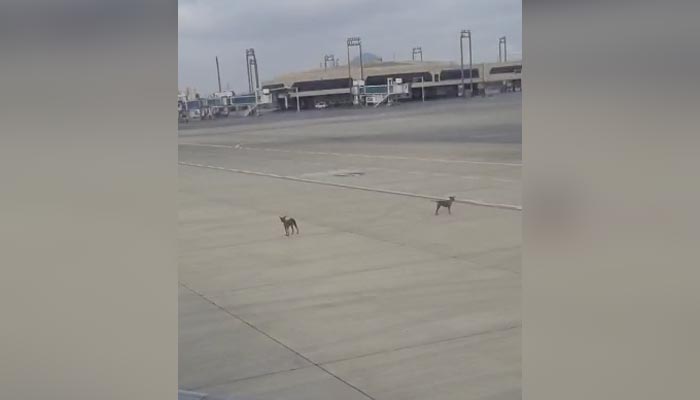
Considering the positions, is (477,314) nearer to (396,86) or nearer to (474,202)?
(474,202)

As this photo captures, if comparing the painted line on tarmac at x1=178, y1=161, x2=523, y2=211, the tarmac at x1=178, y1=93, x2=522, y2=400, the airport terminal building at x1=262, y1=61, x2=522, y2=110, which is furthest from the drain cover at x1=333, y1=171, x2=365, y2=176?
the airport terminal building at x1=262, y1=61, x2=522, y2=110

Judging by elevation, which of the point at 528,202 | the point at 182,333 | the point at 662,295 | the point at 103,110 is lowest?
the point at 182,333

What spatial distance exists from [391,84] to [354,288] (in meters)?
75.9

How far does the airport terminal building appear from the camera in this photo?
8371 centimetres

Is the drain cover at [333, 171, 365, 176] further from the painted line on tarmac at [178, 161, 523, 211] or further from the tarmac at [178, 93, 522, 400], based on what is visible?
the painted line on tarmac at [178, 161, 523, 211]

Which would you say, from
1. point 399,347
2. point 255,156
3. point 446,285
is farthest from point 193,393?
point 255,156

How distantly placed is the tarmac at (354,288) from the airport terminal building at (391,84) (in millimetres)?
66053

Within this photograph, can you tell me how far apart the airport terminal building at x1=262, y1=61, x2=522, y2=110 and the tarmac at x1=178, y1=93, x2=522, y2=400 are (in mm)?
66053

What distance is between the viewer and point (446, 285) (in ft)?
26.0

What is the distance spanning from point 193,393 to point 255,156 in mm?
21939

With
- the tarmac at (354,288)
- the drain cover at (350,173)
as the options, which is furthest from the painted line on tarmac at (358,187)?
the drain cover at (350,173)

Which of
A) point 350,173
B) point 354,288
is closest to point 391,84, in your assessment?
point 350,173

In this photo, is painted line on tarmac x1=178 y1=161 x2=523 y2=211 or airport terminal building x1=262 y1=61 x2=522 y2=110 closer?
painted line on tarmac x1=178 y1=161 x2=523 y2=211

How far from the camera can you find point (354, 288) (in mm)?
7980
